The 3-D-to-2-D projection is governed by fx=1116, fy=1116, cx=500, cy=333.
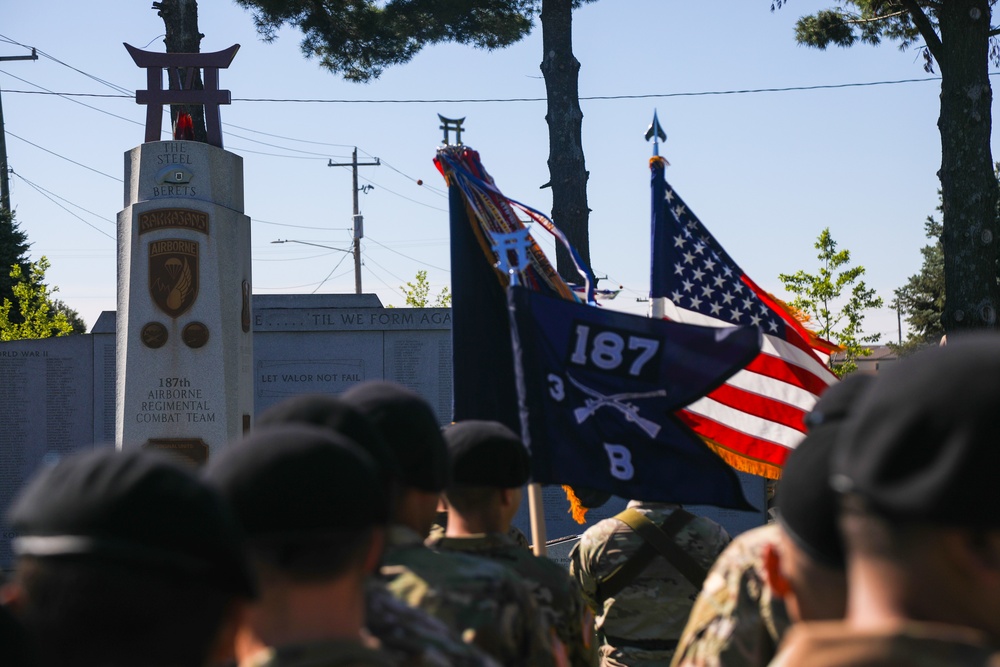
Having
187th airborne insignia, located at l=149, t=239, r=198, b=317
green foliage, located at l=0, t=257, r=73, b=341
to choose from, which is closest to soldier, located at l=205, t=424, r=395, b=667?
187th airborne insignia, located at l=149, t=239, r=198, b=317

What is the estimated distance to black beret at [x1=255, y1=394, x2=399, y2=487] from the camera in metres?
2.24

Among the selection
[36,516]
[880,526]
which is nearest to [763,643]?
[880,526]

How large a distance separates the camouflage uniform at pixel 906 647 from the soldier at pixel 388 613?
0.82m

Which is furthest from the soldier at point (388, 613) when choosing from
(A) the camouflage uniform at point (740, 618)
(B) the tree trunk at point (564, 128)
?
(B) the tree trunk at point (564, 128)

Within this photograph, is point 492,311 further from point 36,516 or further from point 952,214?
point 952,214

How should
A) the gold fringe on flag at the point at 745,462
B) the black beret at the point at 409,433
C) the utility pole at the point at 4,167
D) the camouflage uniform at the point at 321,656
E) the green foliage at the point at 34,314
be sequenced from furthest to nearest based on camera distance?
the utility pole at the point at 4,167, the green foliage at the point at 34,314, the gold fringe on flag at the point at 745,462, the black beret at the point at 409,433, the camouflage uniform at the point at 321,656

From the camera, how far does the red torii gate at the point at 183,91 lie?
1168 cm

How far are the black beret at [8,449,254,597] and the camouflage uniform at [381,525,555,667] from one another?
3.31 ft

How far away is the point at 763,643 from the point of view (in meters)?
2.54

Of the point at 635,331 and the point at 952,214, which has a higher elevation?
the point at 952,214

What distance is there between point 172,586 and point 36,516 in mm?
205

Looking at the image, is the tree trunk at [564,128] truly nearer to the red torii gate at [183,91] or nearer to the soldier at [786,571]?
the red torii gate at [183,91]

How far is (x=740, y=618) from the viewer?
2562mm

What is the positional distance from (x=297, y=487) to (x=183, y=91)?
1093 centimetres
